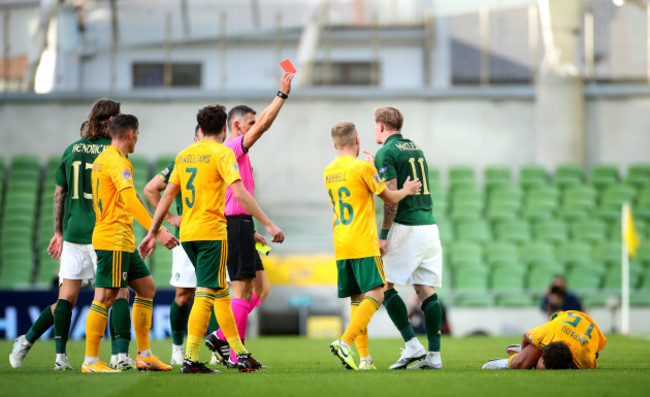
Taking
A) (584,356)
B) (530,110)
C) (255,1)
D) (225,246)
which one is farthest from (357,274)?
(255,1)

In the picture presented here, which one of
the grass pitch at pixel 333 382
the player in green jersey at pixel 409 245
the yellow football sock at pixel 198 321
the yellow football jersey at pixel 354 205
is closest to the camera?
the grass pitch at pixel 333 382

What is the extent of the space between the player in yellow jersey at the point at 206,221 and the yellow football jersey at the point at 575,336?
219 centimetres

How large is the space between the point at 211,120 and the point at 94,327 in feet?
5.97

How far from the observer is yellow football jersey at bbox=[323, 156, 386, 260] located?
7.41 metres

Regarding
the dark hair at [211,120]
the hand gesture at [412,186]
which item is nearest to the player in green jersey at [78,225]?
the dark hair at [211,120]

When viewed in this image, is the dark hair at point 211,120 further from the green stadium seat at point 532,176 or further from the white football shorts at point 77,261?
the green stadium seat at point 532,176

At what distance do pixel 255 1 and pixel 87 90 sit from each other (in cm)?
460

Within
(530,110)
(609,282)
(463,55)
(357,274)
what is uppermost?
(463,55)

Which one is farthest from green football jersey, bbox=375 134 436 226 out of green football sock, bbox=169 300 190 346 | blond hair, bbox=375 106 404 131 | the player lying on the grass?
green football sock, bbox=169 300 190 346

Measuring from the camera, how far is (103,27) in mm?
22500

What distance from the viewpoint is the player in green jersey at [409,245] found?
302 inches

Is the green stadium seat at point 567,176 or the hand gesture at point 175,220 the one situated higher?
the green stadium seat at point 567,176

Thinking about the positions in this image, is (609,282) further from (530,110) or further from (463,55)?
(463,55)

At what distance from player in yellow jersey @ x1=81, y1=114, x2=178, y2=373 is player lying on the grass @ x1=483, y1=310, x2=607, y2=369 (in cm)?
290
